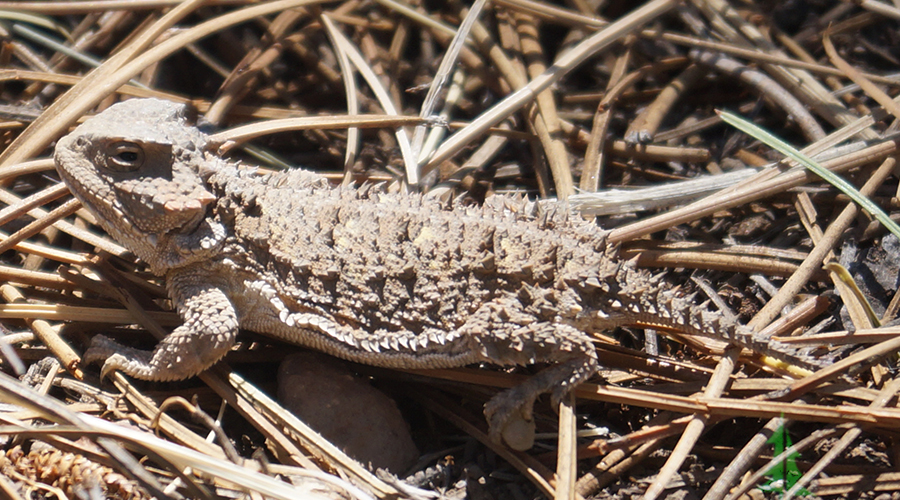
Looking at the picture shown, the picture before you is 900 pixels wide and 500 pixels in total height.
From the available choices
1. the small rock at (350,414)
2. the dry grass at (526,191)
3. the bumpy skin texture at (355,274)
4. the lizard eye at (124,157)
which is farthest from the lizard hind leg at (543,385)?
the lizard eye at (124,157)

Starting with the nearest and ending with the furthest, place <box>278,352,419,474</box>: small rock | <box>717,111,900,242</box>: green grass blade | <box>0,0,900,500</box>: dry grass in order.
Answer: <box>0,0,900,500</box>: dry grass < <box>278,352,419,474</box>: small rock < <box>717,111,900,242</box>: green grass blade

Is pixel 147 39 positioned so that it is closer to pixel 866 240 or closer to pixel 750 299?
pixel 750 299

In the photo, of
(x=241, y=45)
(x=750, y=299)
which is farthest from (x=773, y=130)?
(x=241, y=45)

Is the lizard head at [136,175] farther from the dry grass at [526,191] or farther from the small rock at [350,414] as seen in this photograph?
the small rock at [350,414]

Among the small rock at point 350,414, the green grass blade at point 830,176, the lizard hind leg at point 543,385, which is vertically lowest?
the small rock at point 350,414

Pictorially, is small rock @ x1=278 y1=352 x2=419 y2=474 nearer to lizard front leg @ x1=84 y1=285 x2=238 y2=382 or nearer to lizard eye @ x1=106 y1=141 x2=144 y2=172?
lizard front leg @ x1=84 y1=285 x2=238 y2=382

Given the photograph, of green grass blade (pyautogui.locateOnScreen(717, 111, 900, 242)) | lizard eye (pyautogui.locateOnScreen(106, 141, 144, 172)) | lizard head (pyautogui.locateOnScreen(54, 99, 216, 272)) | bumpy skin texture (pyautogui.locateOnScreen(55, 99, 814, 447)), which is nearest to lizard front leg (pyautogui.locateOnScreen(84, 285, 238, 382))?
bumpy skin texture (pyautogui.locateOnScreen(55, 99, 814, 447))

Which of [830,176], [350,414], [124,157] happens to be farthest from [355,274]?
[830,176]
